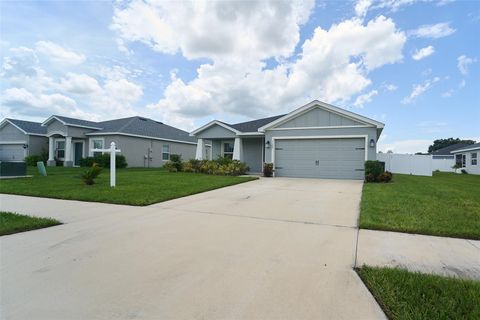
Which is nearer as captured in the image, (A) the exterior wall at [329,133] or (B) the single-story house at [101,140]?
(A) the exterior wall at [329,133]

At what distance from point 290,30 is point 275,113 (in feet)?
38.0

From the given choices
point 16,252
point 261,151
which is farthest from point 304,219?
point 261,151

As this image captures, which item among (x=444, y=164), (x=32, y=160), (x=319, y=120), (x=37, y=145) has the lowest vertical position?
(x=32, y=160)

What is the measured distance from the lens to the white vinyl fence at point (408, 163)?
20625 mm

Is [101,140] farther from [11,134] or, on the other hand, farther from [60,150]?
[11,134]

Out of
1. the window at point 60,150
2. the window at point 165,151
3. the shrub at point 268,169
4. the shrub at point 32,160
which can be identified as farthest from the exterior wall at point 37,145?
the shrub at point 268,169

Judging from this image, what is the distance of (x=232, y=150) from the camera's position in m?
19.9

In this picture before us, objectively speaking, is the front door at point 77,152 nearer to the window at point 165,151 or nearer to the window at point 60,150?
the window at point 60,150

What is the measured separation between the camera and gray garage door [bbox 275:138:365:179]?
14633 millimetres

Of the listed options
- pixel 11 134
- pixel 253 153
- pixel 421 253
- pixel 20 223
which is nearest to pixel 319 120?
pixel 253 153

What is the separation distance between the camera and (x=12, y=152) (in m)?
26.2

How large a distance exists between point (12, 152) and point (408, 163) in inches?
1382

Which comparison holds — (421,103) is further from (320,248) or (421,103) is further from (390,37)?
(320,248)

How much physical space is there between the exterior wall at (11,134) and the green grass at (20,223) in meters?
25.1
